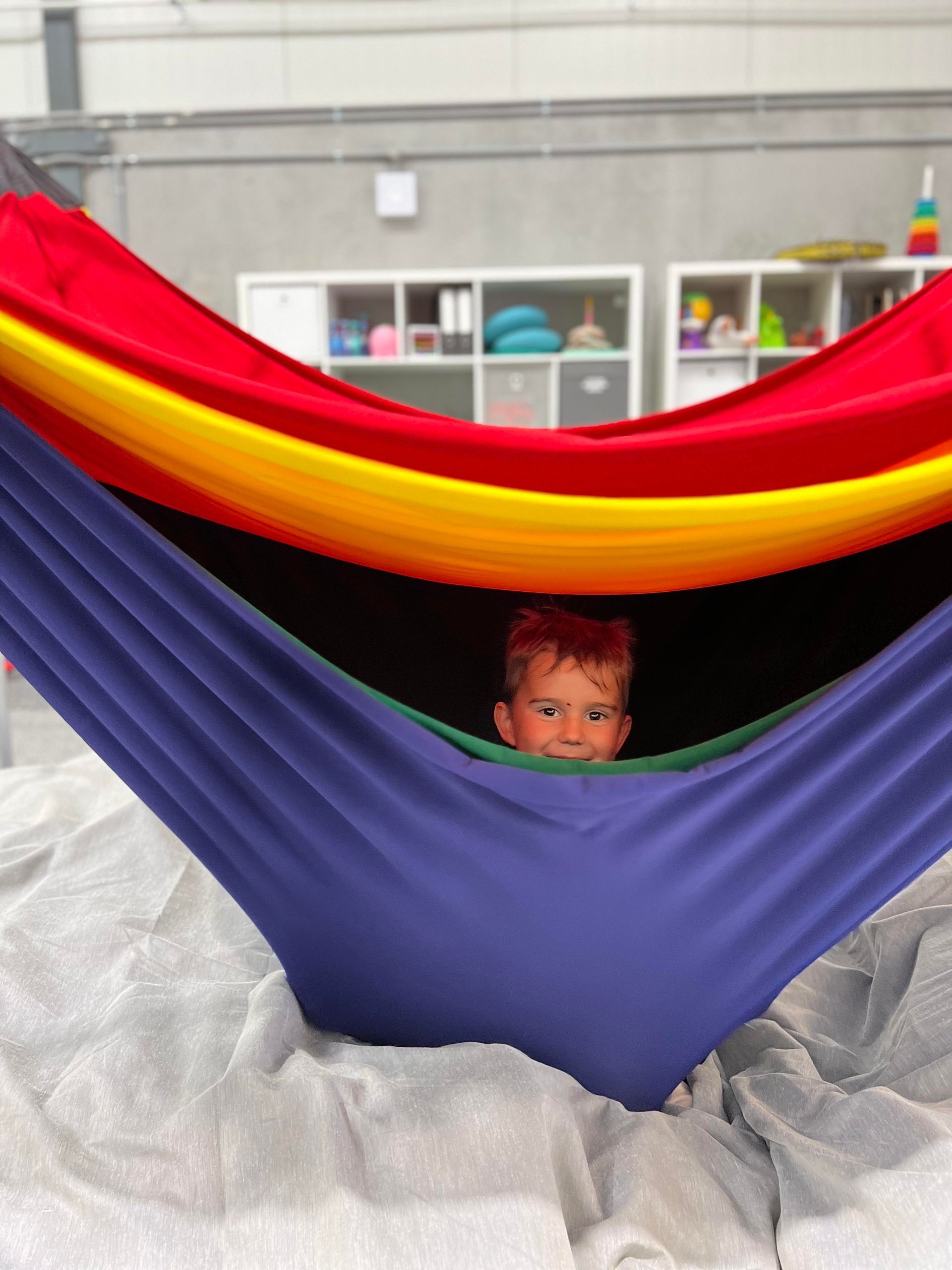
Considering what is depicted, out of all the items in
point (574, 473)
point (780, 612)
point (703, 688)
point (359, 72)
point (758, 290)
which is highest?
point (359, 72)

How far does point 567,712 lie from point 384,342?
2.89 meters

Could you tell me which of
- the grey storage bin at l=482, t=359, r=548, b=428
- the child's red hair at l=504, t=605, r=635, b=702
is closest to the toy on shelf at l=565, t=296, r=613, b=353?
the grey storage bin at l=482, t=359, r=548, b=428

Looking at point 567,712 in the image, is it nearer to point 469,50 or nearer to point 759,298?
point 759,298

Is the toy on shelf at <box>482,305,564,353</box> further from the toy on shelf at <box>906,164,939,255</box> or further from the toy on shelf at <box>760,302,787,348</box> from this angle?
the toy on shelf at <box>906,164,939,255</box>

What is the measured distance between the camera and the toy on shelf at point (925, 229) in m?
3.64

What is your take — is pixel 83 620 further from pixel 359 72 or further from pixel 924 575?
pixel 359 72

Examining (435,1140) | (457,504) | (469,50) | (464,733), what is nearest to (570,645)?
(464,733)

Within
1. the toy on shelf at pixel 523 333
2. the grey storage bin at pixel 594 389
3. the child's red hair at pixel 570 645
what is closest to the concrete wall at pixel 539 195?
the grey storage bin at pixel 594 389

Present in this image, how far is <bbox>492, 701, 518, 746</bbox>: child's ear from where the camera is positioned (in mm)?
1211

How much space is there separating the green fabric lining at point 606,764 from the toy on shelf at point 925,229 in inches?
133

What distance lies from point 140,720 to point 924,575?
85 centimetres

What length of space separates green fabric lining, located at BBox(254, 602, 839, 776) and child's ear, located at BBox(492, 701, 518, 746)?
316 millimetres

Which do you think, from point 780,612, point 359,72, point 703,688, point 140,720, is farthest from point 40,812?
point 359,72

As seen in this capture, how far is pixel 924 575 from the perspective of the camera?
1.16m
